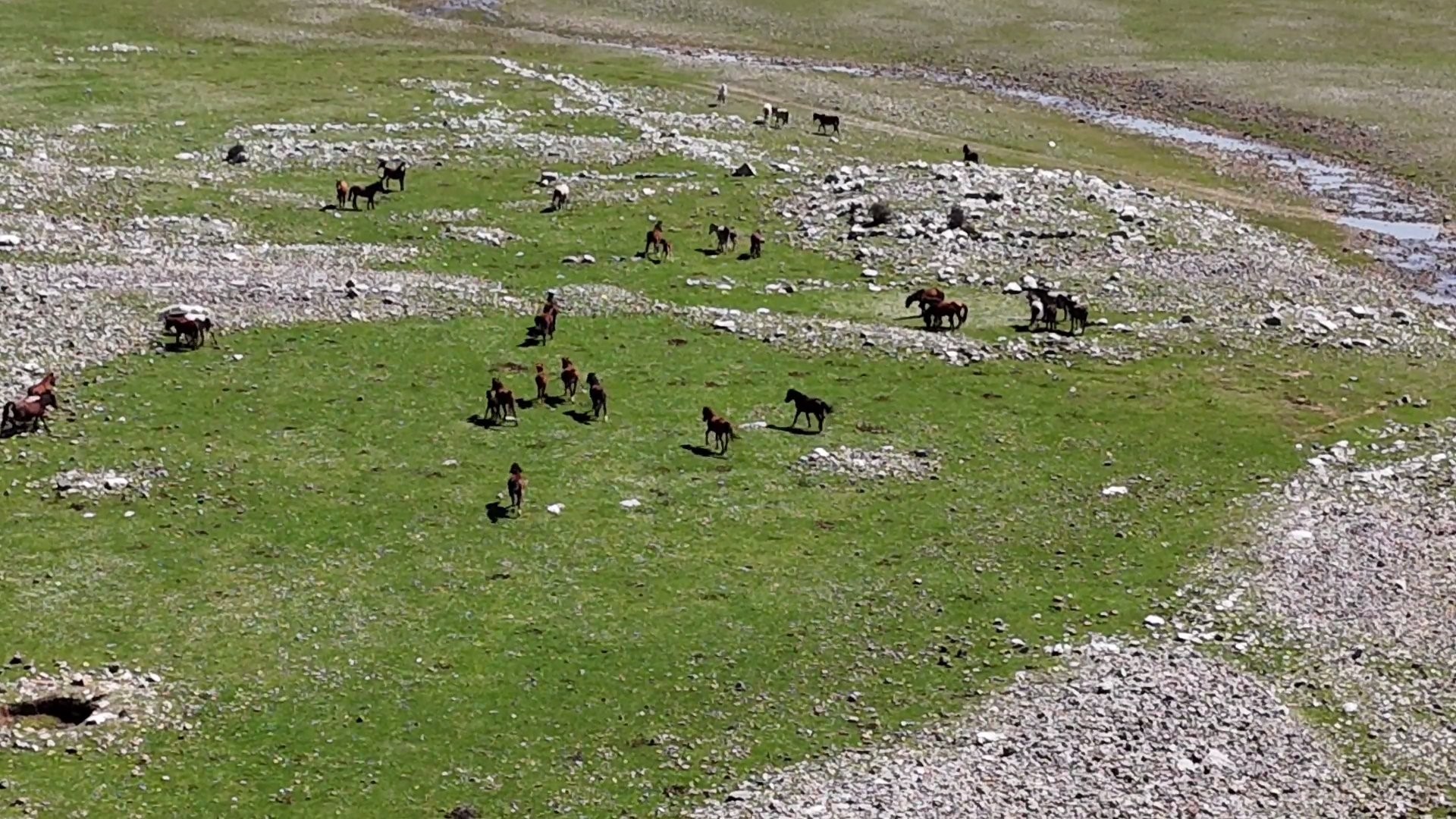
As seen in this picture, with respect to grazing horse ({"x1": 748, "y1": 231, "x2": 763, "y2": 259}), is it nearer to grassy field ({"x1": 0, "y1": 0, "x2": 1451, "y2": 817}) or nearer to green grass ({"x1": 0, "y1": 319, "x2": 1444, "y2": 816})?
grassy field ({"x1": 0, "y1": 0, "x2": 1451, "y2": 817})

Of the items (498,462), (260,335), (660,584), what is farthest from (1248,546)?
(260,335)

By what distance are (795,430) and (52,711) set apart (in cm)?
1720

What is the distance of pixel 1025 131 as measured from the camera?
6906cm

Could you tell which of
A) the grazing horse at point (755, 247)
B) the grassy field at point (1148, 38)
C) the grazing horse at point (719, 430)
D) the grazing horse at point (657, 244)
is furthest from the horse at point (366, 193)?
the grassy field at point (1148, 38)

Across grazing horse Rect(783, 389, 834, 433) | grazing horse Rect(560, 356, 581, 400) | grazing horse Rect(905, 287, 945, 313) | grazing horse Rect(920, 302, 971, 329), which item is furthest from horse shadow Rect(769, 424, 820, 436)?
grazing horse Rect(905, 287, 945, 313)

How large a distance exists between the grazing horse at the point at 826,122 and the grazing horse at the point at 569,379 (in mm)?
29508

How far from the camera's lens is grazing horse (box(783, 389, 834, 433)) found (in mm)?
35844

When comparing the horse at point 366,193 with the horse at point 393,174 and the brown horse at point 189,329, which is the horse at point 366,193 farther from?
the brown horse at point 189,329

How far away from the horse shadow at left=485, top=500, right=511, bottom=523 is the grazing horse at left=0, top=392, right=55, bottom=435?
31.5ft

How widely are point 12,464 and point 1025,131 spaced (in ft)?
155

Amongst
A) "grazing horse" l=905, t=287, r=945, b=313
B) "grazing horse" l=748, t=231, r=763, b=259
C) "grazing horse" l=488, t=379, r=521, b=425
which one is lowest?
"grazing horse" l=488, t=379, r=521, b=425

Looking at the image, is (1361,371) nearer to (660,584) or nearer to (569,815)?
(660,584)

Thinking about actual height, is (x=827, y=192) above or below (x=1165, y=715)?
above

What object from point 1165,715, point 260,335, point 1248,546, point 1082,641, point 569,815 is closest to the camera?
point 569,815
